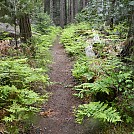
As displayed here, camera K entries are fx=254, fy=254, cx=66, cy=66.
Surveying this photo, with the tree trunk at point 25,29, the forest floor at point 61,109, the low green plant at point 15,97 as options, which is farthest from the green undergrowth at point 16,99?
the tree trunk at point 25,29

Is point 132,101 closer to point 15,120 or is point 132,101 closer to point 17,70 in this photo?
point 15,120

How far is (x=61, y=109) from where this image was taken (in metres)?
6.89

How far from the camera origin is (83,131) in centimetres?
562

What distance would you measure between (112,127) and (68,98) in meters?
2.55

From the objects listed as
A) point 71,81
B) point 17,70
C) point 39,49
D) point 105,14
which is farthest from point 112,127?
point 105,14

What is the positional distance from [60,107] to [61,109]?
0.45ft

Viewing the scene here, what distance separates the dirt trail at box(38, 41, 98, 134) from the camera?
229 inches

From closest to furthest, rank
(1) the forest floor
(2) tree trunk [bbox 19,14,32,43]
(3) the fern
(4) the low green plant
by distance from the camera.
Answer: (3) the fern < (4) the low green plant < (1) the forest floor < (2) tree trunk [bbox 19,14,32,43]

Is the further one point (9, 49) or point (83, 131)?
point (9, 49)

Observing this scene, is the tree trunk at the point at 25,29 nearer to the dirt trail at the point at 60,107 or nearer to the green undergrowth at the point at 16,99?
the dirt trail at the point at 60,107

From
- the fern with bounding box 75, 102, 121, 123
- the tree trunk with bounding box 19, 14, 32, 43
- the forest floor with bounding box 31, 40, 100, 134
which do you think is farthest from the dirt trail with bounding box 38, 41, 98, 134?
the tree trunk with bounding box 19, 14, 32, 43

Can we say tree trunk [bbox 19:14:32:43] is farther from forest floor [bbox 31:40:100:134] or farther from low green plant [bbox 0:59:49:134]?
low green plant [bbox 0:59:49:134]

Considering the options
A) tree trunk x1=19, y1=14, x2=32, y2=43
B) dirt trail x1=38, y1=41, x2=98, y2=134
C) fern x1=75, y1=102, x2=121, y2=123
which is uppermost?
tree trunk x1=19, y1=14, x2=32, y2=43

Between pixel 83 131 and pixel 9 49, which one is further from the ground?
pixel 9 49
